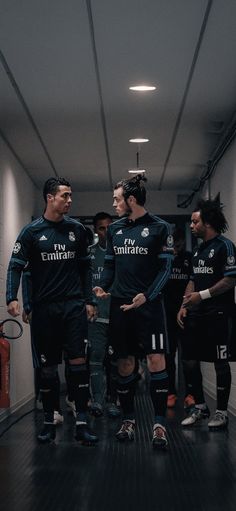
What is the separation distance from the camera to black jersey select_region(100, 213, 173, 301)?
5156 mm

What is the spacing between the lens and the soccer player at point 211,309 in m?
5.84

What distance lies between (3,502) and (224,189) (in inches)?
199

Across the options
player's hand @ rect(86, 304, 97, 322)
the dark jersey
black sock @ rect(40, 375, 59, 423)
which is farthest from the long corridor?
the dark jersey

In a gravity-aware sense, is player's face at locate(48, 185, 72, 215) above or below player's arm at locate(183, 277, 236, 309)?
above

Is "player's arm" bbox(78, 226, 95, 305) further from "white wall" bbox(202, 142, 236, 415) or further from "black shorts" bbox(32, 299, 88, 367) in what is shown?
"white wall" bbox(202, 142, 236, 415)

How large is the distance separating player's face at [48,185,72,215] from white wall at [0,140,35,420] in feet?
6.65

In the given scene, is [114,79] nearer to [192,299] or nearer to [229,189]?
[192,299]

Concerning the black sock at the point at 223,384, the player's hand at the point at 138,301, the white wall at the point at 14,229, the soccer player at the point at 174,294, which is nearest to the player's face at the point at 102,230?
the soccer player at the point at 174,294

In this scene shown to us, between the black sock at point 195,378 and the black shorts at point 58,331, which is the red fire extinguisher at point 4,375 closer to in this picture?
the black shorts at point 58,331

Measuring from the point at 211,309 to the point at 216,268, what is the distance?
0.27 meters

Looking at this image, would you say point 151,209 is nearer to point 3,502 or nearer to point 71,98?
point 71,98

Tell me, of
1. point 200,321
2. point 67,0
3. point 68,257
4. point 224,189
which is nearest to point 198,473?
point 68,257

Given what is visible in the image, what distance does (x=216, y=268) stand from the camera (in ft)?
19.5

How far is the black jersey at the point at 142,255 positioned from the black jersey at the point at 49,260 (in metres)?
0.23
